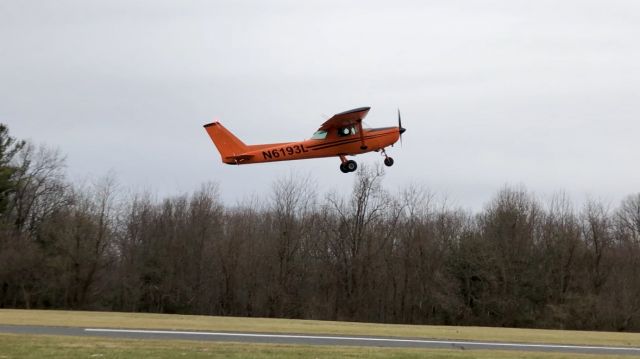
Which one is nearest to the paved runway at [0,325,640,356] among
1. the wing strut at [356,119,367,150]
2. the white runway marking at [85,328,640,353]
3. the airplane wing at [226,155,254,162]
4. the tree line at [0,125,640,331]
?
the white runway marking at [85,328,640,353]

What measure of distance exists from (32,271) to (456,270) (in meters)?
39.9

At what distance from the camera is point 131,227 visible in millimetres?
72500

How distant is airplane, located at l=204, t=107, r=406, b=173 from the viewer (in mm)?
26422

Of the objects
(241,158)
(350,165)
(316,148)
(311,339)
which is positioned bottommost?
(311,339)

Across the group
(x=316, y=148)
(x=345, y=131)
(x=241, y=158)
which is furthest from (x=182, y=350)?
(x=345, y=131)

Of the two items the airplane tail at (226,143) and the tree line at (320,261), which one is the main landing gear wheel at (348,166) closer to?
the airplane tail at (226,143)

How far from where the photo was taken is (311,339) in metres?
25.3

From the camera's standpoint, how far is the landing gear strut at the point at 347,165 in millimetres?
27125

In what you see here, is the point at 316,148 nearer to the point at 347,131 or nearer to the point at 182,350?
the point at 347,131

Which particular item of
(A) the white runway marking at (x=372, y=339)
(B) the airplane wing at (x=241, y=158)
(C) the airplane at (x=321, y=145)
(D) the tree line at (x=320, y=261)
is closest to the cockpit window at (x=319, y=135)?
(C) the airplane at (x=321, y=145)

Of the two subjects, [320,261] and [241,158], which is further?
[320,261]

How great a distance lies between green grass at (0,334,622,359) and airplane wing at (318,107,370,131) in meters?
8.70

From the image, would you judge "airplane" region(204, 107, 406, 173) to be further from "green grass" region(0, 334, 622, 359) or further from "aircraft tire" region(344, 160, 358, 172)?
"green grass" region(0, 334, 622, 359)

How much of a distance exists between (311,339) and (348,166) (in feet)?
22.6
